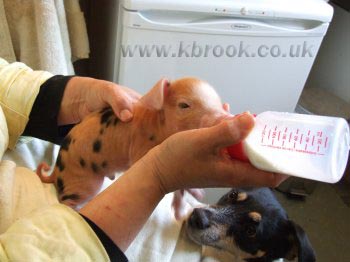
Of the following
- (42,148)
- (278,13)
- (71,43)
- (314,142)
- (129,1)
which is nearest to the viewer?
(314,142)

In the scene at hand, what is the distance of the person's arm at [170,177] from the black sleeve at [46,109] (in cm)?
30

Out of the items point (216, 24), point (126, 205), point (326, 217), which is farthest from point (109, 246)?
point (326, 217)

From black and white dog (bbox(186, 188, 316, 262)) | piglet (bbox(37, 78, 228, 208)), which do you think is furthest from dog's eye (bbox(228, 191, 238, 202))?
piglet (bbox(37, 78, 228, 208))

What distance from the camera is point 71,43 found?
1.23 metres

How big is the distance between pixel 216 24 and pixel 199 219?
0.58m

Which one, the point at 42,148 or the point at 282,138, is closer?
the point at 282,138

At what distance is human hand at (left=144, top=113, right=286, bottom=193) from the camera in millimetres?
453

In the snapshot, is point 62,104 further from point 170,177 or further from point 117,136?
point 170,177

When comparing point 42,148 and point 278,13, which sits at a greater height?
point 278,13

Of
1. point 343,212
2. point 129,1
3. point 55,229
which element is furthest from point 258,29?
point 343,212

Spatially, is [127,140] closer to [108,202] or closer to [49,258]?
[108,202]

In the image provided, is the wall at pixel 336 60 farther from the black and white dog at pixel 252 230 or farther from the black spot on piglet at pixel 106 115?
the black spot on piglet at pixel 106 115

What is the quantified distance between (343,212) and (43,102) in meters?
1.45

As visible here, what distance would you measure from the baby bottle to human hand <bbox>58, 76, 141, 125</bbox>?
0.92 ft
